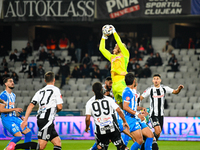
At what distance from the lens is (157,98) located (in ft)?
32.2

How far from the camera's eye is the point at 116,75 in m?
8.38

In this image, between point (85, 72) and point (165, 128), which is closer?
point (165, 128)

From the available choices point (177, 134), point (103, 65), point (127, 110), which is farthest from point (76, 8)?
point (127, 110)

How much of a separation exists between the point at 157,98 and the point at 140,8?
10267 millimetres

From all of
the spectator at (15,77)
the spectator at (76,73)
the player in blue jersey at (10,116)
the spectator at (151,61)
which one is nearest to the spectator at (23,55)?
the spectator at (15,77)

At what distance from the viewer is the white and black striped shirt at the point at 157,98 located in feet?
31.9

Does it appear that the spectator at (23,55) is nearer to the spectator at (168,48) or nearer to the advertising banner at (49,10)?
the advertising banner at (49,10)

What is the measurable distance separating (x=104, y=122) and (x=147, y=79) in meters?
11.9

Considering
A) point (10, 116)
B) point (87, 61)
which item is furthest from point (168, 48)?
point (10, 116)

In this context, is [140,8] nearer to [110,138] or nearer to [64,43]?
[64,43]

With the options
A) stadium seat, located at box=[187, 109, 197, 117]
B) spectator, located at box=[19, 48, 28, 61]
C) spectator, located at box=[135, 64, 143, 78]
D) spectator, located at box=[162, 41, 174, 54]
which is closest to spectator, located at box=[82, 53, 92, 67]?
spectator, located at box=[135, 64, 143, 78]

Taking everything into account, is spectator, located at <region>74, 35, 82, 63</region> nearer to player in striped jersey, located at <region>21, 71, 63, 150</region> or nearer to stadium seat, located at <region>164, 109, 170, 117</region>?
stadium seat, located at <region>164, 109, 170, 117</region>

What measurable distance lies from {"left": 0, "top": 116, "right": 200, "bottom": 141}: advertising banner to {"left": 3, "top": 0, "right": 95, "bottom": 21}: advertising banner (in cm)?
729

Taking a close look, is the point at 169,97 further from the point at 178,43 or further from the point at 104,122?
the point at 104,122
